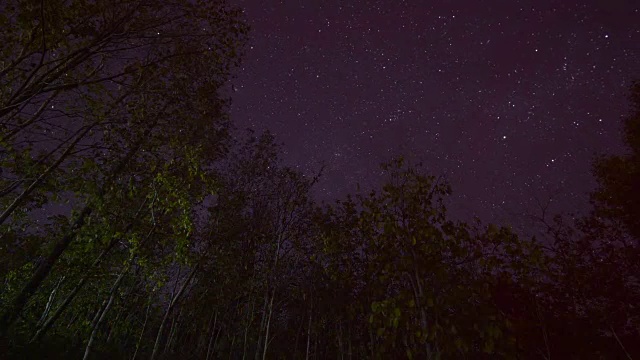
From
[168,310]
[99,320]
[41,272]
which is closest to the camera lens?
[41,272]

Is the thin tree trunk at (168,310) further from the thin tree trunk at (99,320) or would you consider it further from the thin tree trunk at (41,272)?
the thin tree trunk at (41,272)

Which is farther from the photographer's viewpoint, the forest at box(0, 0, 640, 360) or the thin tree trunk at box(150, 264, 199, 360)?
the thin tree trunk at box(150, 264, 199, 360)

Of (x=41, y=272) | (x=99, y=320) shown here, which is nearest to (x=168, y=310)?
(x=99, y=320)

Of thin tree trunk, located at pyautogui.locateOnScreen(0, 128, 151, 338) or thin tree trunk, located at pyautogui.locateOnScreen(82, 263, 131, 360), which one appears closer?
thin tree trunk, located at pyautogui.locateOnScreen(0, 128, 151, 338)

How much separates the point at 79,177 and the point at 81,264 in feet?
21.6

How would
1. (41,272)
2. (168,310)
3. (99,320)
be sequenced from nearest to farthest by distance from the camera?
1. (41,272)
2. (99,320)
3. (168,310)

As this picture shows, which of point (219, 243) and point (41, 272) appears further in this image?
point (219, 243)

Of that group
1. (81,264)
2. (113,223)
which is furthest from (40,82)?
(81,264)

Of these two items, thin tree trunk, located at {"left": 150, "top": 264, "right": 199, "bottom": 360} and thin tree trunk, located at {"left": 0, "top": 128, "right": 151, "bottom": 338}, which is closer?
thin tree trunk, located at {"left": 0, "top": 128, "right": 151, "bottom": 338}

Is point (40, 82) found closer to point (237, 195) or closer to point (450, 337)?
point (450, 337)

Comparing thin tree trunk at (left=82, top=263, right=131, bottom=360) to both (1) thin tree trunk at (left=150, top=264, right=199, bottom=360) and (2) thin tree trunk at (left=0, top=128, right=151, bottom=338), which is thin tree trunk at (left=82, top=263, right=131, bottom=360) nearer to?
(2) thin tree trunk at (left=0, top=128, right=151, bottom=338)

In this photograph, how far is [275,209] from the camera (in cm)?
2355

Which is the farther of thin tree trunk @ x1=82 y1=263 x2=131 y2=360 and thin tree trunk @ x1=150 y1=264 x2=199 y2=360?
thin tree trunk @ x1=150 y1=264 x2=199 y2=360

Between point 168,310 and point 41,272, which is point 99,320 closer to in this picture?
point 41,272
